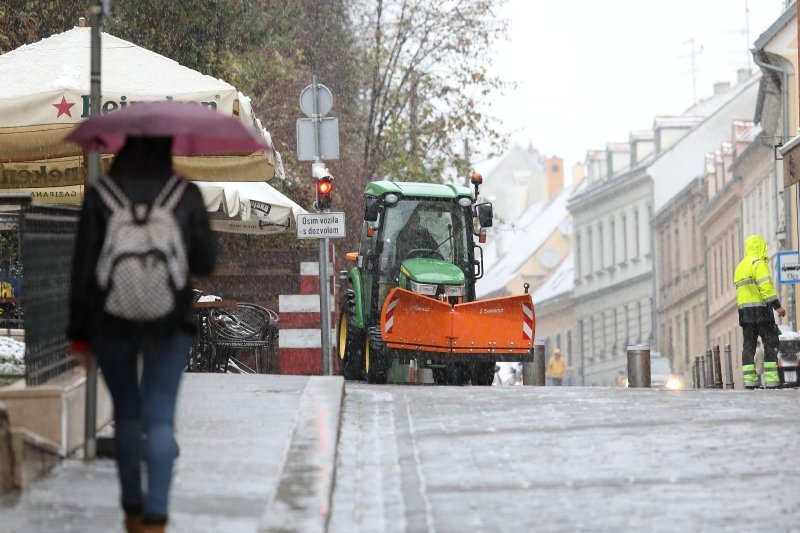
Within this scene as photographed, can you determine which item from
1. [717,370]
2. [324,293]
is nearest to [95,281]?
[324,293]

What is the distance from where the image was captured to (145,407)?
7855mm

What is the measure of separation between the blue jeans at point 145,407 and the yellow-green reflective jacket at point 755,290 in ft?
54.9

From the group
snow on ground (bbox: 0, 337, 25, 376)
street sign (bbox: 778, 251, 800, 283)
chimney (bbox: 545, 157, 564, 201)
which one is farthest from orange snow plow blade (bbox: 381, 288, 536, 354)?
chimney (bbox: 545, 157, 564, 201)

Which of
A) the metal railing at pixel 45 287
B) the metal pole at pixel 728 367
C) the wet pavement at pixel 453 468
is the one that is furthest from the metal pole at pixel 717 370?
the metal railing at pixel 45 287

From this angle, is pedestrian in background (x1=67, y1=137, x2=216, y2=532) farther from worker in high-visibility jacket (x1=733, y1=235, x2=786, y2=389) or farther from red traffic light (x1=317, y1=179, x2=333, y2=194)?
worker in high-visibility jacket (x1=733, y1=235, x2=786, y2=389)

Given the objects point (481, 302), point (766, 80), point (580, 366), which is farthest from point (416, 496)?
point (580, 366)

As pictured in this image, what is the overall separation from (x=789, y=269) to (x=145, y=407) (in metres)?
30.0

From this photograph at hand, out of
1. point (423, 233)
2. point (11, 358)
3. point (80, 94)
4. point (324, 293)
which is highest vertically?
point (80, 94)

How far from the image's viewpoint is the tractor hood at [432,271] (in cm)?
Result: 2293

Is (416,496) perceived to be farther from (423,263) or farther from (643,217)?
(643,217)

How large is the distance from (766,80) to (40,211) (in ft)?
141

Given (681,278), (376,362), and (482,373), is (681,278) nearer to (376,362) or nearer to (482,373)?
(482,373)

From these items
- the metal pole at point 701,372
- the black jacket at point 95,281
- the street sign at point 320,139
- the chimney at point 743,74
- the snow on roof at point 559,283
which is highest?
the chimney at point 743,74

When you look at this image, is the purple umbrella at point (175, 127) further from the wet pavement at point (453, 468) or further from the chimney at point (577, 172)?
the chimney at point (577, 172)
